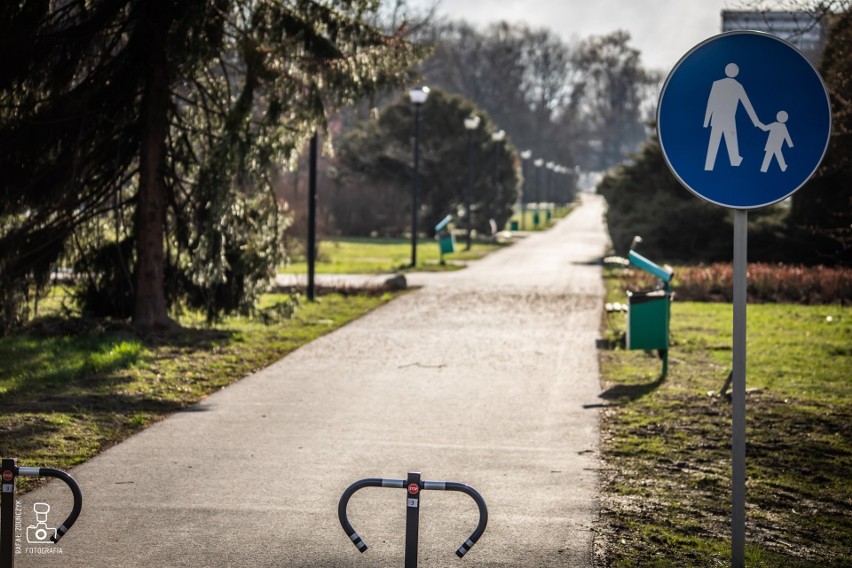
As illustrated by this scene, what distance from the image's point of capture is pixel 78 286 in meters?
15.4

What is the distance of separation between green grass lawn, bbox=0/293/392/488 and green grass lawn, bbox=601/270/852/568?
368 centimetres

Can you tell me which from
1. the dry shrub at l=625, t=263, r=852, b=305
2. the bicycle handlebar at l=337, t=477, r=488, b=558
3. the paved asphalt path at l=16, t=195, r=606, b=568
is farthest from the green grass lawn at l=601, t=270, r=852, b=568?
the dry shrub at l=625, t=263, r=852, b=305

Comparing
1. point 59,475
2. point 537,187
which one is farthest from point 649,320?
point 537,187

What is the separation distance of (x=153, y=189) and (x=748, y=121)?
10429mm

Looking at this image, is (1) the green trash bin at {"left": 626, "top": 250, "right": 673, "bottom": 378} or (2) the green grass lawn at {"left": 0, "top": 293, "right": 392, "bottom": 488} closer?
(2) the green grass lawn at {"left": 0, "top": 293, "right": 392, "bottom": 488}

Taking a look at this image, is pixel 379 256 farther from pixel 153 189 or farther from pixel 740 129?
pixel 740 129

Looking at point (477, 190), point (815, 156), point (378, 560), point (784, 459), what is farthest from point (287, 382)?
point (477, 190)

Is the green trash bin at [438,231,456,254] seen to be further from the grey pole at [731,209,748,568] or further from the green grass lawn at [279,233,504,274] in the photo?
the grey pole at [731,209,748,568]

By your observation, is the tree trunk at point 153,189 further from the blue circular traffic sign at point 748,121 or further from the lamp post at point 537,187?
the lamp post at point 537,187

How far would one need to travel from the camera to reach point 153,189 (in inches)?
574

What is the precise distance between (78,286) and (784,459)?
9821 mm

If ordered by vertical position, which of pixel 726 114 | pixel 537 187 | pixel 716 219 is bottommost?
pixel 726 114

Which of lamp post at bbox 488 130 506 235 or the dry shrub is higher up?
→ lamp post at bbox 488 130 506 235

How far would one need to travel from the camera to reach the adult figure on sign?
17.4 feet
